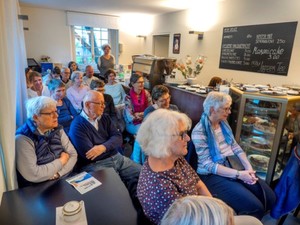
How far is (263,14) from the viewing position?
10.7 feet

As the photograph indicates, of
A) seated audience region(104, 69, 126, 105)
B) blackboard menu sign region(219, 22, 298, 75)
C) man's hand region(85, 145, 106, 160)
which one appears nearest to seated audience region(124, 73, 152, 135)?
seated audience region(104, 69, 126, 105)

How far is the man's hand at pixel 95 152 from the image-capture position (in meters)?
1.71

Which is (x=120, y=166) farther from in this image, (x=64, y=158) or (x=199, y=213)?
(x=199, y=213)

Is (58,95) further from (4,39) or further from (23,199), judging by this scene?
(23,199)

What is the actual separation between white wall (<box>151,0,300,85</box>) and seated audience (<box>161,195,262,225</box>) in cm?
300

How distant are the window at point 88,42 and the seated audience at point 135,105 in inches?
163

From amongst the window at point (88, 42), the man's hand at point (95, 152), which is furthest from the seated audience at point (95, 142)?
the window at point (88, 42)

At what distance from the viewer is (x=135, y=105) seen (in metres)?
2.83

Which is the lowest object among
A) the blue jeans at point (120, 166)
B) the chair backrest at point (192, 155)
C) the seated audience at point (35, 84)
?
the blue jeans at point (120, 166)

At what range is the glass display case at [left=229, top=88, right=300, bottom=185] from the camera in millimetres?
2006

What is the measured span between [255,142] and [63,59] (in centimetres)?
550

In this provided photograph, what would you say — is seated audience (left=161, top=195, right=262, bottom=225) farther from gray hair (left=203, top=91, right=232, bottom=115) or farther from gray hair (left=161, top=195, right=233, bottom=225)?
gray hair (left=203, top=91, right=232, bottom=115)

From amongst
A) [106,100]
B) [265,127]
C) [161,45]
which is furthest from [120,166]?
[161,45]

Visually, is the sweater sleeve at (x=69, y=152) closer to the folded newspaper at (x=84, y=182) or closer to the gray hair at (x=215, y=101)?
the folded newspaper at (x=84, y=182)
